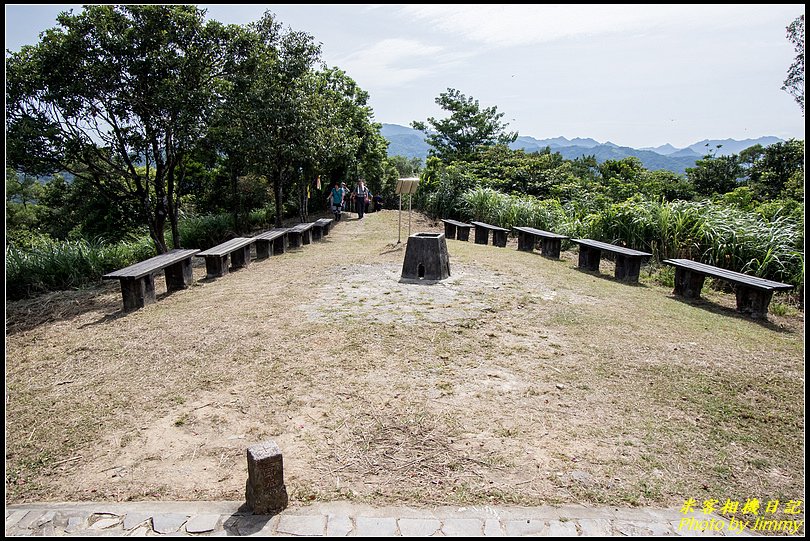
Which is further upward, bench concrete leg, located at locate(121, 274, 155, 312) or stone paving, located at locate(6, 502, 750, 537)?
bench concrete leg, located at locate(121, 274, 155, 312)

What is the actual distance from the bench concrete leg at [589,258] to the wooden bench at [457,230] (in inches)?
159

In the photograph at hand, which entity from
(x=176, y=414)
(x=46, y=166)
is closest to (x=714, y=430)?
(x=176, y=414)

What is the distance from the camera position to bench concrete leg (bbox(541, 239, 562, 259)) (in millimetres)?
9977

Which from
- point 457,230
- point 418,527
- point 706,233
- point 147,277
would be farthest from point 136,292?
point 457,230

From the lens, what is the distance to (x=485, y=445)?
2.90 m

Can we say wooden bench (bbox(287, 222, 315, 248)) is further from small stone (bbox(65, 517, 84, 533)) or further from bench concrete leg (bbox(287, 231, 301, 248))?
small stone (bbox(65, 517, 84, 533))

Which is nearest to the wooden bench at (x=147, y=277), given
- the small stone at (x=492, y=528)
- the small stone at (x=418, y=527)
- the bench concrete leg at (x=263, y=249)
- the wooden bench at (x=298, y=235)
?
the bench concrete leg at (x=263, y=249)

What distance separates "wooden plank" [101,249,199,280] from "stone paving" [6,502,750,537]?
371cm

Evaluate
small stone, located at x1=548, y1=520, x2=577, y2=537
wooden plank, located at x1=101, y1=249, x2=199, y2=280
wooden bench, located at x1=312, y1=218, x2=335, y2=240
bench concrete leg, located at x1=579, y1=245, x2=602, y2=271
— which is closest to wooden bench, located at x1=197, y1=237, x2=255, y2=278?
wooden plank, located at x1=101, y1=249, x2=199, y2=280

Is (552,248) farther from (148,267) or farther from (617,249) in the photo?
(148,267)

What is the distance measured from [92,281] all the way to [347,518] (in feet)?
25.9

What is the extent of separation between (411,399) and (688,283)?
5.22 meters

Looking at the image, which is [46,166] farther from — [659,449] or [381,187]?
[381,187]

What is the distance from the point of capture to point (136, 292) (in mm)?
5945
